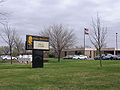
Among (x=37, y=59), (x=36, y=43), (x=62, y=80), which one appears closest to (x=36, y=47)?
(x=36, y=43)

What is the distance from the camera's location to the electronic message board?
71.4 feet

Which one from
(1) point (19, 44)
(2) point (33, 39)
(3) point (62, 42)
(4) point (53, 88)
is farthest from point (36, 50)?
(1) point (19, 44)

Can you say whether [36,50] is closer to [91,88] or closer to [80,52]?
[91,88]

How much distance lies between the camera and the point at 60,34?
39.0m

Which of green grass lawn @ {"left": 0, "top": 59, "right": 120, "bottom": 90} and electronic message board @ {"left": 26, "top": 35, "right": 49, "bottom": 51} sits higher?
electronic message board @ {"left": 26, "top": 35, "right": 49, "bottom": 51}

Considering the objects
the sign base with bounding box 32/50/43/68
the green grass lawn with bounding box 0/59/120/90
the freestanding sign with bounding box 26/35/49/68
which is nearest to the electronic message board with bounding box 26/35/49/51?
the freestanding sign with bounding box 26/35/49/68

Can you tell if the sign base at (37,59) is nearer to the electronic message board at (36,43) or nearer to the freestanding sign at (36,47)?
the freestanding sign at (36,47)

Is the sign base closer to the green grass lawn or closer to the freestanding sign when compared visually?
the freestanding sign

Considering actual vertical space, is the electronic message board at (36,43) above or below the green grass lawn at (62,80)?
above

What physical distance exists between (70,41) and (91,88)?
3053 cm

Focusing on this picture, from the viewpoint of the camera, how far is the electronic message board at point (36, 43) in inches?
856

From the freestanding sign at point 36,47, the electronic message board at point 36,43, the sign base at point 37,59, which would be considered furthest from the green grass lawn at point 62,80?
the electronic message board at point 36,43

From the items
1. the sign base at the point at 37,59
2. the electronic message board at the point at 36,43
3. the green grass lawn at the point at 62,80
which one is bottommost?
the green grass lawn at the point at 62,80

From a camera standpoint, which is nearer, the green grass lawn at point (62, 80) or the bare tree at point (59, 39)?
the green grass lawn at point (62, 80)
